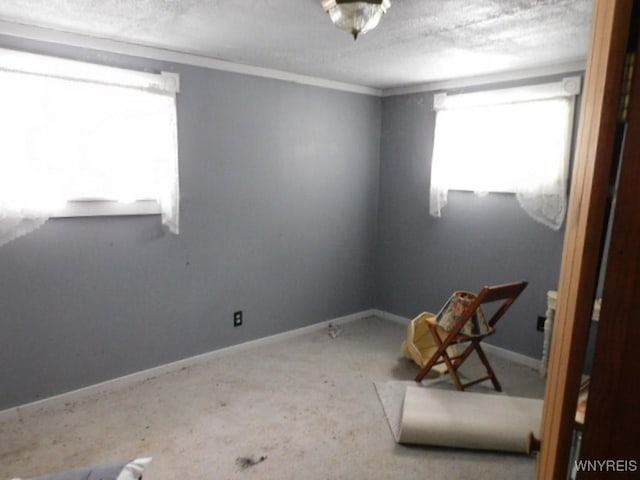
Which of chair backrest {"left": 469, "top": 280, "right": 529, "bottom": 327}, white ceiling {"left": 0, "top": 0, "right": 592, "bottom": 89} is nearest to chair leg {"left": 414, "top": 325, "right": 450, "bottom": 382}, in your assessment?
chair backrest {"left": 469, "top": 280, "right": 529, "bottom": 327}

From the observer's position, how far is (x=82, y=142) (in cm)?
239

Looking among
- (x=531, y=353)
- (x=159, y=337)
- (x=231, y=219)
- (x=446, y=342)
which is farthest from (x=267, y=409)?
(x=531, y=353)

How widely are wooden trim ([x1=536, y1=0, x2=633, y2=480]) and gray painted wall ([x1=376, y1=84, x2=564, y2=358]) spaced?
8.49 ft

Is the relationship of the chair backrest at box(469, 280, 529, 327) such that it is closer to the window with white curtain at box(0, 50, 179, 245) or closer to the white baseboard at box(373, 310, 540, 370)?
the white baseboard at box(373, 310, 540, 370)

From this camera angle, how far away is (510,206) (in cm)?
314

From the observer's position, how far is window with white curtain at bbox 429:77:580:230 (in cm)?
279

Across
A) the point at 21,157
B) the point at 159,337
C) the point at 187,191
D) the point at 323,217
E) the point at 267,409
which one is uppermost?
the point at 21,157

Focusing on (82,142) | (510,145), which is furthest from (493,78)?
(82,142)

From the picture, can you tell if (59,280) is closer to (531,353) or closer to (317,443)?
(317,443)

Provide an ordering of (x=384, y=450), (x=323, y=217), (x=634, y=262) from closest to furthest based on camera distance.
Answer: (x=634, y=262), (x=384, y=450), (x=323, y=217)

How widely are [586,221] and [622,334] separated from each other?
0.16 meters

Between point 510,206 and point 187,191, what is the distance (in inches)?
93.3

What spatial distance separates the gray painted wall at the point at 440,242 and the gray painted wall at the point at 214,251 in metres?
0.19

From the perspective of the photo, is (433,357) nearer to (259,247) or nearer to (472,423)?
(472,423)
